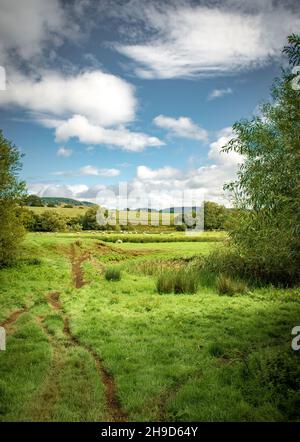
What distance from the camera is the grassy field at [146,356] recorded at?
773 cm

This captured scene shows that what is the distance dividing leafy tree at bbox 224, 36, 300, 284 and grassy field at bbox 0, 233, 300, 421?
3.09m

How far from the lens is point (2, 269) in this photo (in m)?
25.9

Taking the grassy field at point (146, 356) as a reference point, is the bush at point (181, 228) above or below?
above

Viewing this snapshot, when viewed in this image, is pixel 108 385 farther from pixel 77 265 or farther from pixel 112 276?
pixel 77 265

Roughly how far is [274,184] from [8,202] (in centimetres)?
2222

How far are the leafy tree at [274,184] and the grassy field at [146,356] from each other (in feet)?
10.1

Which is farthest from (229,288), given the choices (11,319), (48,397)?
(48,397)

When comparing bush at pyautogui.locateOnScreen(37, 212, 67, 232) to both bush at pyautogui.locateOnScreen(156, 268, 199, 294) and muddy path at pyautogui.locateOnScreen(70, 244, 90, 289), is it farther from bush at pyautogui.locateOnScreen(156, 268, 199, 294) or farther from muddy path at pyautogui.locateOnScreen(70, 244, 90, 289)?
bush at pyautogui.locateOnScreen(156, 268, 199, 294)

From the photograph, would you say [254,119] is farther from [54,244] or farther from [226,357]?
[54,244]

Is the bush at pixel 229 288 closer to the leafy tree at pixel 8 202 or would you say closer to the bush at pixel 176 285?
the bush at pixel 176 285

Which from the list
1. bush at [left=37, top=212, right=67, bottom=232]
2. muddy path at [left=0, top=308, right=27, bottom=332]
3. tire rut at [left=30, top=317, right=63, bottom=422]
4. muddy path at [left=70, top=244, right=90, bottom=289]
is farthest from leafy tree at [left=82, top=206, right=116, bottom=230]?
tire rut at [left=30, top=317, right=63, bottom=422]

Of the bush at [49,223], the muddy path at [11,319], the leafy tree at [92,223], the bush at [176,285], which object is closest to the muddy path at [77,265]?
the bush at [176,285]

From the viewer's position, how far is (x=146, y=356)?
35.4 feet

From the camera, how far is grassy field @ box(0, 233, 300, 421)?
7734 mm
